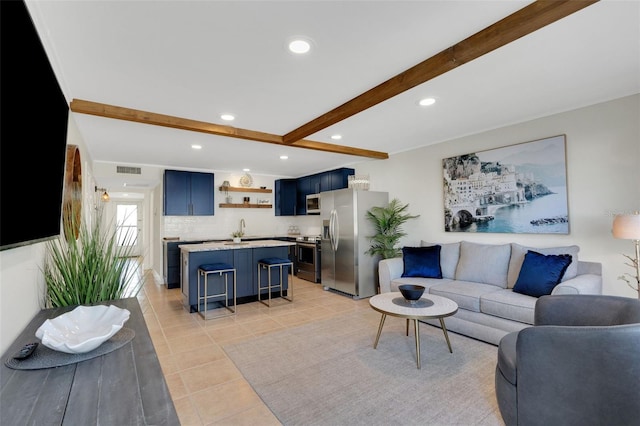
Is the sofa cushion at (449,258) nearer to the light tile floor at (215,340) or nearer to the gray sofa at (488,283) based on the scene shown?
the gray sofa at (488,283)

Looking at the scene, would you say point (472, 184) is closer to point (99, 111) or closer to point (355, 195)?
point (355, 195)

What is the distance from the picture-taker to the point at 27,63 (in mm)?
1094

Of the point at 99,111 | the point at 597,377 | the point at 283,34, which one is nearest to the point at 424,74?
the point at 283,34

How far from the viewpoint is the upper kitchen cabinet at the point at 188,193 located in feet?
19.4

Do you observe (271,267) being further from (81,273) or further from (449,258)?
(81,273)

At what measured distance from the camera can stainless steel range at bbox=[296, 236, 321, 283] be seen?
243 inches

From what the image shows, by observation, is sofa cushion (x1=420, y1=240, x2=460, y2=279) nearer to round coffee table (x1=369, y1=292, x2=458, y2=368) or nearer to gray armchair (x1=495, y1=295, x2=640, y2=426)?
round coffee table (x1=369, y1=292, x2=458, y2=368)

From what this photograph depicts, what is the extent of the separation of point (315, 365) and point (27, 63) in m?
2.70

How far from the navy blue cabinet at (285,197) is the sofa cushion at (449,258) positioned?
411 centimetres

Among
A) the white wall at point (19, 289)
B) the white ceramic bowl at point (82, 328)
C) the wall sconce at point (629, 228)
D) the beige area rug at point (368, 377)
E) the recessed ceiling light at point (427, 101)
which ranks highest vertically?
the recessed ceiling light at point (427, 101)

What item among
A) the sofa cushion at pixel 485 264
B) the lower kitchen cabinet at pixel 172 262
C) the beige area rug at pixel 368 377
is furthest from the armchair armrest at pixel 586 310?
the lower kitchen cabinet at pixel 172 262

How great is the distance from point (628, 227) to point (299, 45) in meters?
3.04

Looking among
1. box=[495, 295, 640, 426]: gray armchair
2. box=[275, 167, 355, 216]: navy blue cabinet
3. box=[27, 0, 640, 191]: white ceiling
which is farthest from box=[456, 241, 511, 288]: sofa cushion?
box=[275, 167, 355, 216]: navy blue cabinet

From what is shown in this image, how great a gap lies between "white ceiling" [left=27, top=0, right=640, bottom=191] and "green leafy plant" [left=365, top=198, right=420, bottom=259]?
1.61 m
